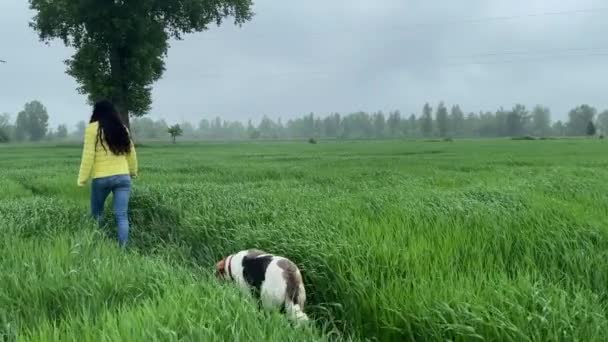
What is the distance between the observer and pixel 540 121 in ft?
497

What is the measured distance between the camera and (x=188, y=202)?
7.50 metres

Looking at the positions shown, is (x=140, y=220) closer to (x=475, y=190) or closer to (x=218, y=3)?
(x=475, y=190)

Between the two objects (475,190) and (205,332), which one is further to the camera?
(475,190)

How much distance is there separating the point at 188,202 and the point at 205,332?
17.0 feet

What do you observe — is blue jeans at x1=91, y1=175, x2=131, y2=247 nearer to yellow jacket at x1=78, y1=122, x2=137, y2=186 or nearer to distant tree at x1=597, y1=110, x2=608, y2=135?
yellow jacket at x1=78, y1=122, x2=137, y2=186

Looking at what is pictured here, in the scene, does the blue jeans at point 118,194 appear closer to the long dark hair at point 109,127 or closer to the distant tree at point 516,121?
the long dark hair at point 109,127

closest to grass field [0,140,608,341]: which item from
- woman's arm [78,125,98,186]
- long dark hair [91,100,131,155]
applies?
woman's arm [78,125,98,186]

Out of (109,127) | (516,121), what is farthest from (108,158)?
(516,121)

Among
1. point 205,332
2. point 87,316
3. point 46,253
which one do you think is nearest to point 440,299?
point 205,332

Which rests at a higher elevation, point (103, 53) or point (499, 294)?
point (103, 53)

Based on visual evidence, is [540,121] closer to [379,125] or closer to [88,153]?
[379,125]

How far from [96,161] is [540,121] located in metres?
165

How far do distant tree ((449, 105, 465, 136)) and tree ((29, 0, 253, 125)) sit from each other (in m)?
122

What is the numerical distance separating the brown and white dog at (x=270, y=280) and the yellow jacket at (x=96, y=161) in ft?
10.8
